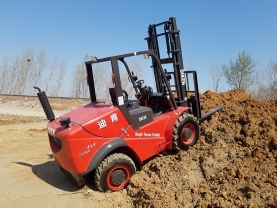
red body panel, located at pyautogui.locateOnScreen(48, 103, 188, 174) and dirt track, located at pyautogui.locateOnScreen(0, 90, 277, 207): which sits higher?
red body panel, located at pyautogui.locateOnScreen(48, 103, 188, 174)

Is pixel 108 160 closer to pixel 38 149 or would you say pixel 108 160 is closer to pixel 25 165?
pixel 25 165

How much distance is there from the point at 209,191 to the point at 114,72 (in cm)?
245

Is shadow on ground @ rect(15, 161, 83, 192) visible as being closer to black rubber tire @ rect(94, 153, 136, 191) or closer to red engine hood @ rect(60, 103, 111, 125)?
black rubber tire @ rect(94, 153, 136, 191)

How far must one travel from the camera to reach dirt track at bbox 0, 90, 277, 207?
4125mm

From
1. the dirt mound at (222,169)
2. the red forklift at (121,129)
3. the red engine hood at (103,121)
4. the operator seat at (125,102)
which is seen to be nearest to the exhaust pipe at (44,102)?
the red forklift at (121,129)

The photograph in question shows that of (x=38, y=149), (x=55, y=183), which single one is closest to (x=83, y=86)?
(x=38, y=149)

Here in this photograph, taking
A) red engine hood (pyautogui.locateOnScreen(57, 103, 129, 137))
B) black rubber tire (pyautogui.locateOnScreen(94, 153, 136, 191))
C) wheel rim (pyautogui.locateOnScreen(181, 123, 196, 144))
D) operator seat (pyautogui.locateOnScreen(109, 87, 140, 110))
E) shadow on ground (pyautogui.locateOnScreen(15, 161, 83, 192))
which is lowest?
shadow on ground (pyautogui.locateOnScreen(15, 161, 83, 192))

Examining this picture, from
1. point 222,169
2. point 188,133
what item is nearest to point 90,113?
point 188,133

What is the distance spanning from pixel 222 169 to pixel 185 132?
1.12m

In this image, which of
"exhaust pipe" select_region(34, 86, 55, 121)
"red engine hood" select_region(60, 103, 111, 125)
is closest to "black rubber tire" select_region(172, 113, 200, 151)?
"red engine hood" select_region(60, 103, 111, 125)

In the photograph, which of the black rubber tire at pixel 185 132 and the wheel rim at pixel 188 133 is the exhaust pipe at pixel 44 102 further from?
the wheel rim at pixel 188 133

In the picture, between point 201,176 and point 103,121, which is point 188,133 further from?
point 103,121

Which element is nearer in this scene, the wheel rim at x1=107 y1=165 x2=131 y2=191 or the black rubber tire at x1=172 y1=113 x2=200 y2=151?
the wheel rim at x1=107 y1=165 x2=131 y2=191

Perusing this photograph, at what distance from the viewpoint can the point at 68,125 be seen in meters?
4.55
